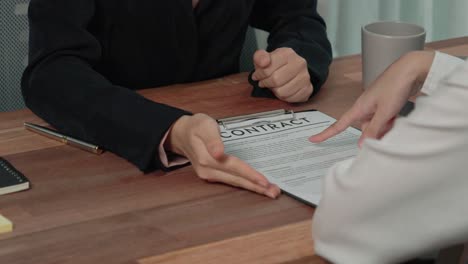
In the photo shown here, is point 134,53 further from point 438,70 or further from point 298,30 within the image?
point 438,70

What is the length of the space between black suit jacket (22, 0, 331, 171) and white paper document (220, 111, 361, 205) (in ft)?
0.36

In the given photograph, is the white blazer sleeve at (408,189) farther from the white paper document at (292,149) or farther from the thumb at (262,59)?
the thumb at (262,59)

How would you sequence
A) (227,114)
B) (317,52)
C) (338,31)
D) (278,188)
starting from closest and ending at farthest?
(278,188)
(227,114)
(317,52)
(338,31)

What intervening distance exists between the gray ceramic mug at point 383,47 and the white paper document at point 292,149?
14 centimetres

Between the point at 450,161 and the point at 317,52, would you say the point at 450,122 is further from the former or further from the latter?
the point at 317,52


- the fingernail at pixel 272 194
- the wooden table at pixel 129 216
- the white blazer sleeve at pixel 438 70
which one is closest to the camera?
the wooden table at pixel 129 216

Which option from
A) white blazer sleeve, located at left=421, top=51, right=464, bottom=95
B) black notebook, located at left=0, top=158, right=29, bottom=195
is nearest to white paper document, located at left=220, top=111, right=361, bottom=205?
white blazer sleeve, located at left=421, top=51, right=464, bottom=95

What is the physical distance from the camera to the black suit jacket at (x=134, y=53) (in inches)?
45.2

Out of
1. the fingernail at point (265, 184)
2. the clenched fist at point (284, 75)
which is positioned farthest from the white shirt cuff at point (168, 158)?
the clenched fist at point (284, 75)

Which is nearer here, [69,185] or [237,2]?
[69,185]

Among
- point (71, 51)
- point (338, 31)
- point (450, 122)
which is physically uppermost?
point (450, 122)

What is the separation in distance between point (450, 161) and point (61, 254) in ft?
1.33

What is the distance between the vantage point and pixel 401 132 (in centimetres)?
75

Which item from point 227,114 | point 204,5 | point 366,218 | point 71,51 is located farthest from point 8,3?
point 366,218
